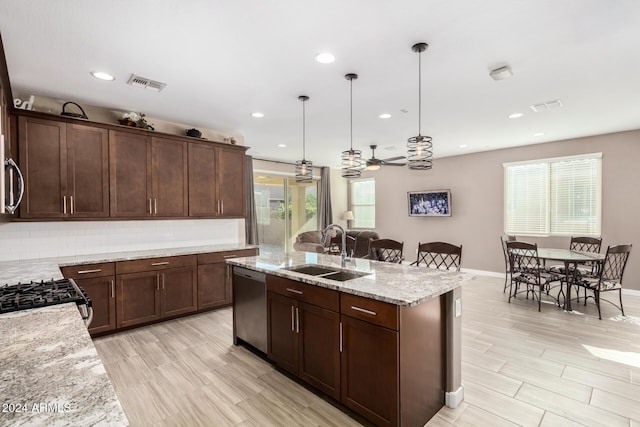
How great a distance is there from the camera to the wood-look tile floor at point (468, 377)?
7.25ft

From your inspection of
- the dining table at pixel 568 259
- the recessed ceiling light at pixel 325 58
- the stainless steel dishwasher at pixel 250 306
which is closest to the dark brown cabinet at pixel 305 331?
the stainless steel dishwasher at pixel 250 306

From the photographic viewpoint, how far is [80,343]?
4.06 feet

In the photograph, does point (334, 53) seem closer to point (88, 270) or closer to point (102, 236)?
point (88, 270)

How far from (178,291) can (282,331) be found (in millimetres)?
2101

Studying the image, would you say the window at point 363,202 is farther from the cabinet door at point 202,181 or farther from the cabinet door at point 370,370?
the cabinet door at point 370,370

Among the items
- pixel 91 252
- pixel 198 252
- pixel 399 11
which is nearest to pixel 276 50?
pixel 399 11

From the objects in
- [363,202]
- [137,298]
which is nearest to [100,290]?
[137,298]

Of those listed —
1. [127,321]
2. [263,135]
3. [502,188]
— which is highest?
[263,135]

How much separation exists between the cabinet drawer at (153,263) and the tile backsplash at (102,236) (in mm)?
677

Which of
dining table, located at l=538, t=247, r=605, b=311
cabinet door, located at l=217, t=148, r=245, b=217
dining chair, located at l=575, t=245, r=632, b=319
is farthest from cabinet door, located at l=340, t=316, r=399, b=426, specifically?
dining chair, located at l=575, t=245, r=632, b=319

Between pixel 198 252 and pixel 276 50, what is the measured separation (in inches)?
112

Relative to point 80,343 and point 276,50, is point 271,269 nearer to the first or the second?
point 80,343

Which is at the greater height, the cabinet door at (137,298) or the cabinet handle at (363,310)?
the cabinet handle at (363,310)

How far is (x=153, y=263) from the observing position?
12.9 feet
